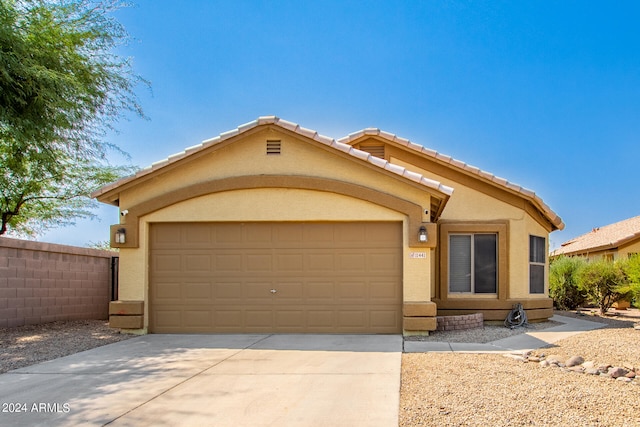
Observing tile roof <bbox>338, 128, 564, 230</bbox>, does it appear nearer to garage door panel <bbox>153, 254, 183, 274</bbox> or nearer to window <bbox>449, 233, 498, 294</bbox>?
window <bbox>449, 233, 498, 294</bbox>

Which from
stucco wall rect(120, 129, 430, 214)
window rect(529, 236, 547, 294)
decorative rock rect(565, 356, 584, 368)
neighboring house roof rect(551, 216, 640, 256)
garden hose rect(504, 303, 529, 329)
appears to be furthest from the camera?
neighboring house roof rect(551, 216, 640, 256)

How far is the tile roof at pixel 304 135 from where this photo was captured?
1197 cm

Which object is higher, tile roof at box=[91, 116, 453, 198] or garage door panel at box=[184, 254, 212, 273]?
tile roof at box=[91, 116, 453, 198]

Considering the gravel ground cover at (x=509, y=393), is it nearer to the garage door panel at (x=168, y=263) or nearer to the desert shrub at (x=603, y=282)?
the garage door panel at (x=168, y=263)

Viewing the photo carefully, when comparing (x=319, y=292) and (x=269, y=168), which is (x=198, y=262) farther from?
(x=319, y=292)

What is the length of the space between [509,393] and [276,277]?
20.9 ft

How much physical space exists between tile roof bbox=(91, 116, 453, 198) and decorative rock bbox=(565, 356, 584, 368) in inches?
162

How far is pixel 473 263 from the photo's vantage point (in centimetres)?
1480

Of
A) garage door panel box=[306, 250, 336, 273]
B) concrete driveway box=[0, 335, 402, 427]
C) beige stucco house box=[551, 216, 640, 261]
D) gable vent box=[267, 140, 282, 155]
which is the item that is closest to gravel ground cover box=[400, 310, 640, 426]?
concrete driveway box=[0, 335, 402, 427]

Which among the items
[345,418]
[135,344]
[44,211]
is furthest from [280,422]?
[44,211]

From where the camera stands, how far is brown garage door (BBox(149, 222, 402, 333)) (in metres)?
12.3

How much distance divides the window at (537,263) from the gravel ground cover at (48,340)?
398 inches

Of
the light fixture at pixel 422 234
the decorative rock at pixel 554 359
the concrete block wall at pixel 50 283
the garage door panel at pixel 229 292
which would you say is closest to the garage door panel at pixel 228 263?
the garage door panel at pixel 229 292

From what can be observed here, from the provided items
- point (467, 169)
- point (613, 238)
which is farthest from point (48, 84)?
point (613, 238)
